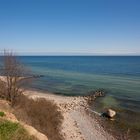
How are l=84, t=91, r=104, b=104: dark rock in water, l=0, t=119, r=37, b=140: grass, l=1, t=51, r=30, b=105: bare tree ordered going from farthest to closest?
l=84, t=91, r=104, b=104: dark rock in water → l=1, t=51, r=30, b=105: bare tree → l=0, t=119, r=37, b=140: grass

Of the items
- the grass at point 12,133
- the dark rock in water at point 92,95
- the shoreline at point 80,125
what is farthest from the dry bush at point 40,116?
the dark rock in water at point 92,95

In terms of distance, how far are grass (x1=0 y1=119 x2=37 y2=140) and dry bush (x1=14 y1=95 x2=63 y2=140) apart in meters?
9.07

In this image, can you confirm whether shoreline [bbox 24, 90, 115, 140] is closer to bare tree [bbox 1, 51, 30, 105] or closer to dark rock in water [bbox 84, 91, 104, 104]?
dark rock in water [bbox 84, 91, 104, 104]

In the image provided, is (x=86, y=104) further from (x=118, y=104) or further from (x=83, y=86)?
(x=83, y=86)

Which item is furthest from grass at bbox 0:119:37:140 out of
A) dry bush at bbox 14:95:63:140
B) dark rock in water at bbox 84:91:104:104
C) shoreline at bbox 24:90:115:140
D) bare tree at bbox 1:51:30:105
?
dark rock in water at bbox 84:91:104:104

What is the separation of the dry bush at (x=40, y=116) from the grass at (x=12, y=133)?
9.07m

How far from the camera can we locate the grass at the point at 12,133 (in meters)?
15.3

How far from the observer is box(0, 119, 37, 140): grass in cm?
1527

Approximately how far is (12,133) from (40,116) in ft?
50.6

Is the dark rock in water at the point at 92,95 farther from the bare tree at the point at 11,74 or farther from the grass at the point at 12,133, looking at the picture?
the grass at the point at 12,133

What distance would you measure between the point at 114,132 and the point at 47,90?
1249 inches

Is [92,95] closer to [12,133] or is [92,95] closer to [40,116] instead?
[40,116]

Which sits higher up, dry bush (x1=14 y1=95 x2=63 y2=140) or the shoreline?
dry bush (x1=14 y1=95 x2=63 y2=140)

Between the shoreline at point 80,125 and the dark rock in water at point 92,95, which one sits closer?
the shoreline at point 80,125
